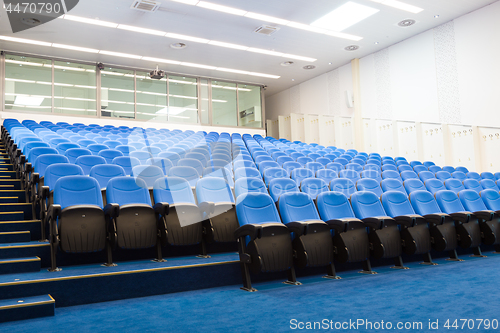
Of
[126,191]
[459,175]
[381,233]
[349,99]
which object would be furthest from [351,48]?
[126,191]

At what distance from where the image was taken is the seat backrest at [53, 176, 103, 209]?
2852mm

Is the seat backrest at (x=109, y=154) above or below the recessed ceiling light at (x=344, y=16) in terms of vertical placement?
below

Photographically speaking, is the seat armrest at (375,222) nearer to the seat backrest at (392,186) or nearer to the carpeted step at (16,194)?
the seat backrest at (392,186)

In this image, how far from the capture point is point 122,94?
10375 mm

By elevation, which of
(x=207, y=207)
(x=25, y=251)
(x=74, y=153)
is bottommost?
(x=25, y=251)

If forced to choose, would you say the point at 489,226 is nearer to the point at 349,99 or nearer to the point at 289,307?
the point at 289,307

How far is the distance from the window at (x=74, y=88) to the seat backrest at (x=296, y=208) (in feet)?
27.2

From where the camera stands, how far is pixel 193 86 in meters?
11.5

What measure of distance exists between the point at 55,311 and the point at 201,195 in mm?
1555

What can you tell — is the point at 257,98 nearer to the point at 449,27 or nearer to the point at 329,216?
the point at 449,27

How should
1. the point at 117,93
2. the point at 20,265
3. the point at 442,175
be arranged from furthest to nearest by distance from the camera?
the point at 117,93, the point at 442,175, the point at 20,265

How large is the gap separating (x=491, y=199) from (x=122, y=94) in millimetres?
9145

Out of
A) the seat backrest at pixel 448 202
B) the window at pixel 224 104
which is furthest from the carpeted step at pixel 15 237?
the window at pixel 224 104

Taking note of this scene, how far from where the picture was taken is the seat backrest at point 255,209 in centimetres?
289
